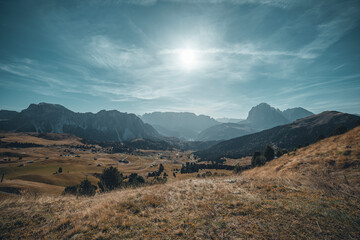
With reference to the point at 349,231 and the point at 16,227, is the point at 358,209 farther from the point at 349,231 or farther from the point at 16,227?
the point at 16,227

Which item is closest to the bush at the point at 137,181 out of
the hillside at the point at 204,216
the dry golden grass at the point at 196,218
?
the hillside at the point at 204,216

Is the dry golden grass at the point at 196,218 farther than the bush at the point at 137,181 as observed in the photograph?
No

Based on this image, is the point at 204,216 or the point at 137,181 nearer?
the point at 204,216

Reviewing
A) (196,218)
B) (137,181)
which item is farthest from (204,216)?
(137,181)

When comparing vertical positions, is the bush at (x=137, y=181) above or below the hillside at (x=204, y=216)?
below

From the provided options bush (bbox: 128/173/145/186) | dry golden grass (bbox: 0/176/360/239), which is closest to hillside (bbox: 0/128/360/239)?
dry golden grass (bbox: 0/176/360/239)

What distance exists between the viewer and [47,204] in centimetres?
998

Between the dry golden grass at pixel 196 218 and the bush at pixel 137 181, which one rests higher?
the dry golden grass at pixel 196 218

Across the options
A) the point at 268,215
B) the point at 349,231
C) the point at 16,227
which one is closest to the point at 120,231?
the point at 16,227

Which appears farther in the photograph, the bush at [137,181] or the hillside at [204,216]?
the bush at [137,181]

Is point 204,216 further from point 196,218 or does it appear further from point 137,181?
point 137,181

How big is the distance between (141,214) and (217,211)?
4.42 meters

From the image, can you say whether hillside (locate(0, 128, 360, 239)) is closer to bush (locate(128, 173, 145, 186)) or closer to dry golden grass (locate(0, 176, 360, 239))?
dry golden grass (locate(0, 176, 360, 239))

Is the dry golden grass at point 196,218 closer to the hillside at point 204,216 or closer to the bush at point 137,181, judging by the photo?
the hillside at point 204,216
